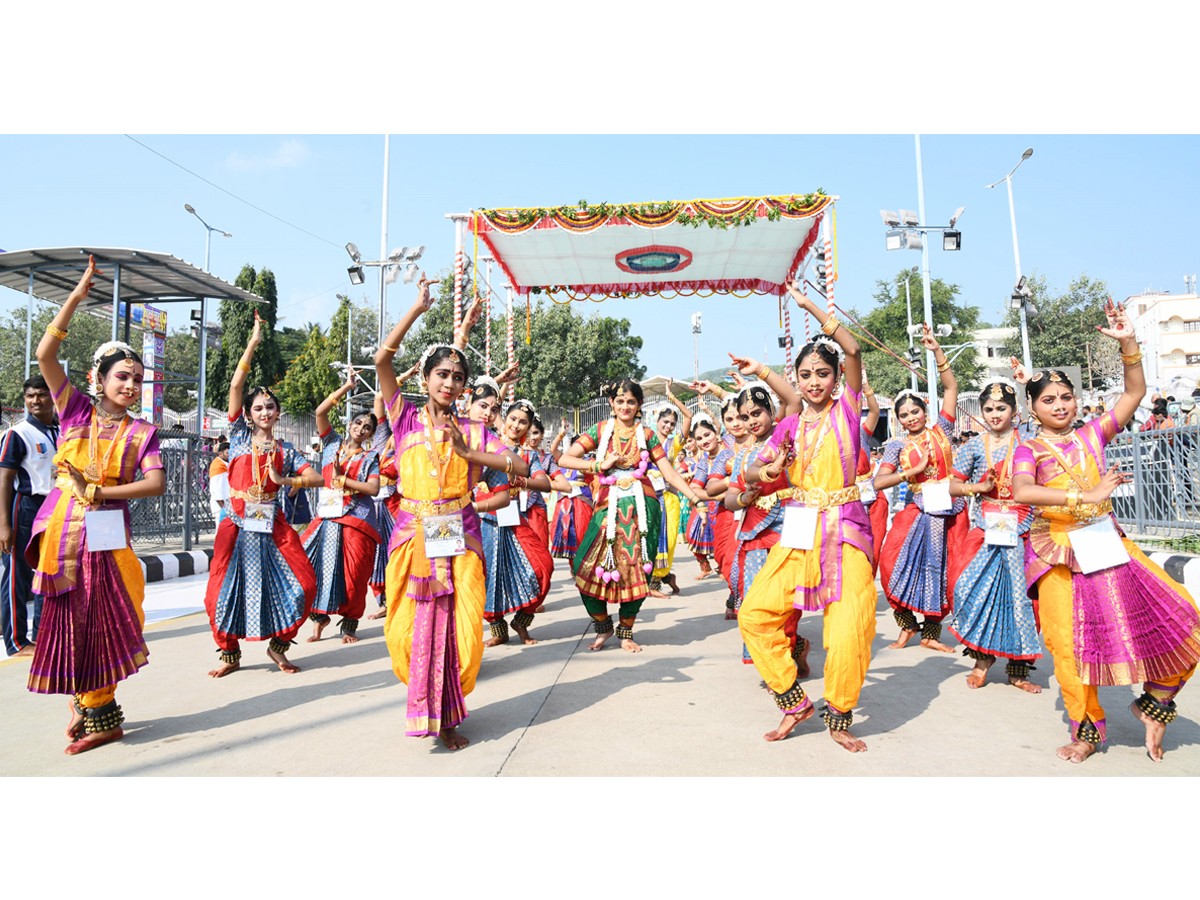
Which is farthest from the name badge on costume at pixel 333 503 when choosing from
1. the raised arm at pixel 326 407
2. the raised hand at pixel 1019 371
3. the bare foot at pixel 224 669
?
the raised hand at pixel 1019 371

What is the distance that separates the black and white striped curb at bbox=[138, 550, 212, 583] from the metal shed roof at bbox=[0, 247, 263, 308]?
3.49 metres

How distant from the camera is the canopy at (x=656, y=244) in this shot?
13156mm

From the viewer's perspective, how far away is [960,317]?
54969 mm

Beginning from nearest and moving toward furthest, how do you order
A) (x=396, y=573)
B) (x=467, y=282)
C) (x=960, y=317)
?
(x=396, y=573) → (x=467, y=282) → (x=960, y=317)

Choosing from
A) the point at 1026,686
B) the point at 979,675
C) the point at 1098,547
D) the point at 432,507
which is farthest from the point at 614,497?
the point at 1098,547

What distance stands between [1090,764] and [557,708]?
8.41ft

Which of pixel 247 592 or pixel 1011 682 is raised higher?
pixel 247 592

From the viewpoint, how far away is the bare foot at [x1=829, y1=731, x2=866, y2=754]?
A: 12.0 ft

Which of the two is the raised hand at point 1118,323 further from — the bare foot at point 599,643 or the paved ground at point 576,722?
the bare foot at point 599,643

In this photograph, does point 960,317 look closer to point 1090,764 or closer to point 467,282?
point 467,282

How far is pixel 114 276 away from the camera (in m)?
10.4

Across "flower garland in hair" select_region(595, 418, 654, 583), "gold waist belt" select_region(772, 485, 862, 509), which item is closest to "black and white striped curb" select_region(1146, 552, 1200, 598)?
"flower garland in hair" select_region(595, 418, 654, 583)

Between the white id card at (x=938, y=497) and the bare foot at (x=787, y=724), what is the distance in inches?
102

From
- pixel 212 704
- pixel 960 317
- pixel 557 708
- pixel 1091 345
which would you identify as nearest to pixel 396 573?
pixel 557 708
